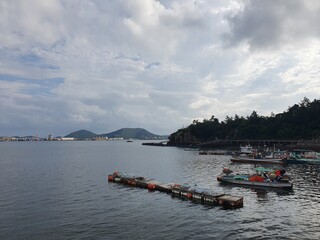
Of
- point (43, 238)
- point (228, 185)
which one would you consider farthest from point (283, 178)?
point (43, 238)

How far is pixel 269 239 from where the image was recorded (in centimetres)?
3431

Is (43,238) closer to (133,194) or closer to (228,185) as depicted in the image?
(133,194)

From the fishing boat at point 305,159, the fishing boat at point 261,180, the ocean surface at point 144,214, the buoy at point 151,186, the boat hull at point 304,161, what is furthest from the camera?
the fishing boat at point 305,159

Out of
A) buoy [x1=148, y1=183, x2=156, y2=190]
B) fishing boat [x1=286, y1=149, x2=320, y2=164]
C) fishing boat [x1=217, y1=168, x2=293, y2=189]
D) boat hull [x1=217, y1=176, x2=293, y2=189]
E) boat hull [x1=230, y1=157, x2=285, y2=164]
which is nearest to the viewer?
buoy [x1=148, y1=183, x2=156, y2=190]

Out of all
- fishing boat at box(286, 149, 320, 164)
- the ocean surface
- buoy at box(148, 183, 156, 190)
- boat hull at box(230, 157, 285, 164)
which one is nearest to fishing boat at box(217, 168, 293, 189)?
the ocean surface

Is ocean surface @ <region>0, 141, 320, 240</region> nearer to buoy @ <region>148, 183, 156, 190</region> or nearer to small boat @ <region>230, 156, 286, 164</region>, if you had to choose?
buoy @ <region>148, 183, 156, 190</region>

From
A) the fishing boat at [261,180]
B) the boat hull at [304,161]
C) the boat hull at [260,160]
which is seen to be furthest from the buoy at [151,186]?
the boat hull at [304,161]

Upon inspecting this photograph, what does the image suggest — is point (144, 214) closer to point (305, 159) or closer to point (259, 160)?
point (259, 160)

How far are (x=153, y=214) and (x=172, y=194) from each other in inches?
550

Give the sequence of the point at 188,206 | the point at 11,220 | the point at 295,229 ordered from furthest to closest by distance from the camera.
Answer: the point at 188,206
the point at 11,220
the point at 295,229

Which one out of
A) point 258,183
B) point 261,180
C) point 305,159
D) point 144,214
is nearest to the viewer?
point 144,214

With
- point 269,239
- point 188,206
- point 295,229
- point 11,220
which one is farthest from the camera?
point 188,206

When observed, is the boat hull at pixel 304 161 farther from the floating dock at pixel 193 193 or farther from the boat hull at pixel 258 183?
the floating dock at pixel 193 193

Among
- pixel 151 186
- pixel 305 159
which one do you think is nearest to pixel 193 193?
pixel 151 186
